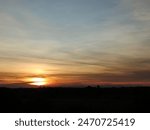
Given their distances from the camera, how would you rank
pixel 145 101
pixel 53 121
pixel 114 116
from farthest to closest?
pixel 145 101
pixel 114 116
pixel 53 121

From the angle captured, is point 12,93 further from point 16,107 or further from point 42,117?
point 42,117

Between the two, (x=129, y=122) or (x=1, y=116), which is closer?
(x=129, y=122)

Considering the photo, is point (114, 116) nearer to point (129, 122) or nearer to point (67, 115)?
point (129, 122)

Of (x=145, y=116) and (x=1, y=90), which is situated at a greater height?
(x=1, y=90)

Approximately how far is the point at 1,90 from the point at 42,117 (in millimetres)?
13389

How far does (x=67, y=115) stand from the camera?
10.1 metres

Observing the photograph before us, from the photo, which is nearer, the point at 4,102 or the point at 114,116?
the point at 114,116

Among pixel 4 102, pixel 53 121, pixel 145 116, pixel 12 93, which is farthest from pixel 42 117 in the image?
pixel 12 93

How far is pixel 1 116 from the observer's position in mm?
10438

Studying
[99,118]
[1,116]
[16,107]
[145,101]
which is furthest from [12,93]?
[99,118]

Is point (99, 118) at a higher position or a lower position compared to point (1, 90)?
lower

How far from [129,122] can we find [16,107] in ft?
38.2

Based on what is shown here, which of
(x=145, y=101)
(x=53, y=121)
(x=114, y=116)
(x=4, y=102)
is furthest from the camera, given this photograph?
(x=145, y=101)

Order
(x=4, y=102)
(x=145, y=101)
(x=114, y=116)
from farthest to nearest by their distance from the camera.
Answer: (x=145, y=101), (x=4, y=102), (x=114, y=116)
